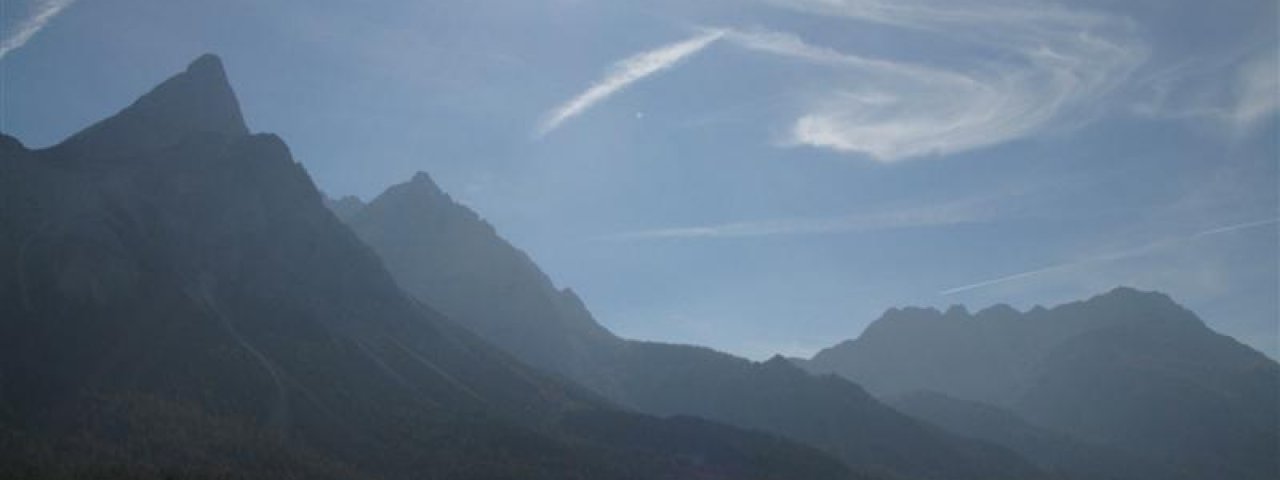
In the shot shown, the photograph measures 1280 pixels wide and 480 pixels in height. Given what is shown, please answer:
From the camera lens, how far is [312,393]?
140 meters

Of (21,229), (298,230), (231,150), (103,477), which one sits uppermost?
(231,150)

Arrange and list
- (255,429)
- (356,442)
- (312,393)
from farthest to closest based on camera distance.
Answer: (312,393) < (356,442) < (255,429)

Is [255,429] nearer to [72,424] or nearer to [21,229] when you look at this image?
[72,424]

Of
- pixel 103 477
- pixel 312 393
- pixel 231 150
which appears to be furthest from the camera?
pixel 231 150

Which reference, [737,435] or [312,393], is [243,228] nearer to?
[312,393]

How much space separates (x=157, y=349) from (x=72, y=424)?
77.0ft

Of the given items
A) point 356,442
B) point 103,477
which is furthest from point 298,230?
point 103,477

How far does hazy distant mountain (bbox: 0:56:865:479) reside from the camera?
116062 millimetres

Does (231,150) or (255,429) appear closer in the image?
(255,429)

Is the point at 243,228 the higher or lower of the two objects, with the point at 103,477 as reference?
higher

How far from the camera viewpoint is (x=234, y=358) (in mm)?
137250

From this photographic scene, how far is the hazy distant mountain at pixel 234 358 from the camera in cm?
11606

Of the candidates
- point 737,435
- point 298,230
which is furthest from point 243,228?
point 737,435

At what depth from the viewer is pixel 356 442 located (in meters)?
131
